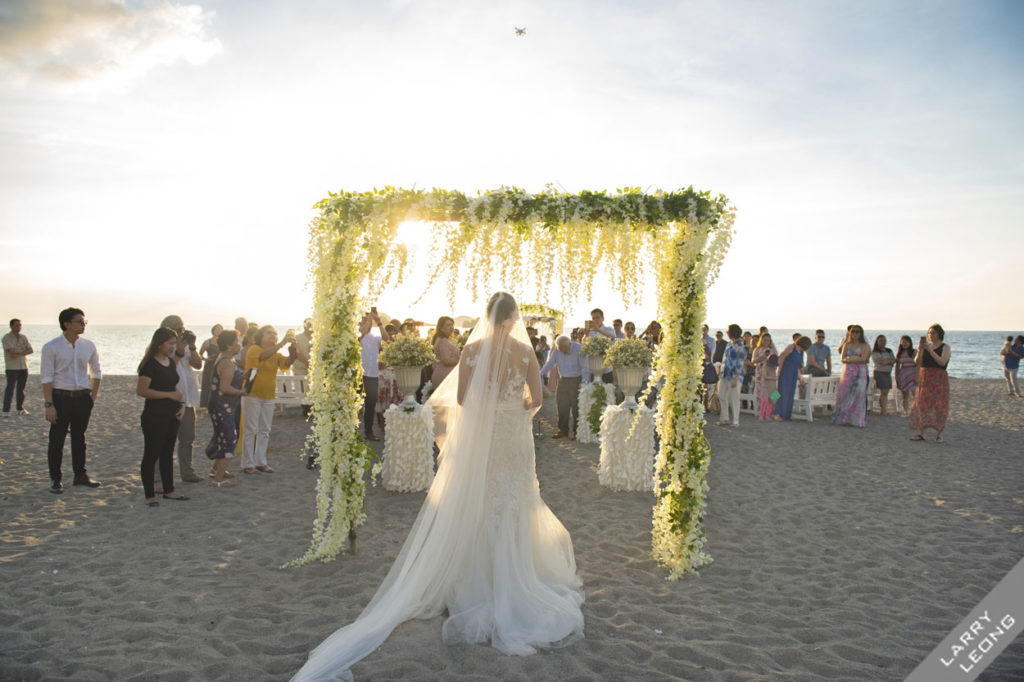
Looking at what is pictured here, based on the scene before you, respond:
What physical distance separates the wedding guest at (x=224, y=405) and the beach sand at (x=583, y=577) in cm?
47

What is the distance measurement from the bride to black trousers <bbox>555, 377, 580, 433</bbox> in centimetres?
646

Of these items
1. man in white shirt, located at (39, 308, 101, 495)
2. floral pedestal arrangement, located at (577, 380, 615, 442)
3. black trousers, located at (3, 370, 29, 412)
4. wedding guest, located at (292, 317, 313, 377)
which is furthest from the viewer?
black trousers, located at (3, 370, 29, 412)

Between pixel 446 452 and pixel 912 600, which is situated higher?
pixel 446 452

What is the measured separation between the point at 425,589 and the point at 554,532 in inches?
52.1

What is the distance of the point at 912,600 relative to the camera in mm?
4793

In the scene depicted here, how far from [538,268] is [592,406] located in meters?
6.33

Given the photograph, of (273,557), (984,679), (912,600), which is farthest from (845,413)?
(273,557)

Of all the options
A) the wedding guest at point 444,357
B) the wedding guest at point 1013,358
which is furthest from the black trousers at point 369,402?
the wedding guest at point 1013,358

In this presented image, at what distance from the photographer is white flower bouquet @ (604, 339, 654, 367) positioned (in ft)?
29.3

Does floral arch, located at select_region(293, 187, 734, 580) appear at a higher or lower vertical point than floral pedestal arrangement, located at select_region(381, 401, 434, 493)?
higher

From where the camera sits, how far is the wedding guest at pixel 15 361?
12117mm

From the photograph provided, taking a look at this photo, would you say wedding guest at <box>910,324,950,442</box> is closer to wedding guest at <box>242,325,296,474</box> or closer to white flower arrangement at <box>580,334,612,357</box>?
white flower arrangement at <box>580,334,612,357</box>

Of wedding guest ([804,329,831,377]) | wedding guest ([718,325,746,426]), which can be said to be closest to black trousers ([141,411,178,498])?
wedding guest ([718,325,746,426])

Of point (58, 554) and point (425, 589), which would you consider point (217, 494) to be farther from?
point (425, 589)
